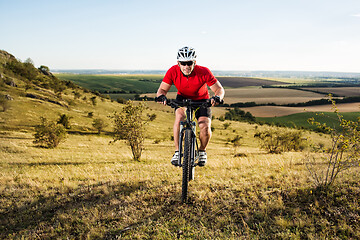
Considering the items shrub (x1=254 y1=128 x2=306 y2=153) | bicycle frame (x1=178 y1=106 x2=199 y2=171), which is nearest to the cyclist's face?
bicycle frame (x1=178 y1=106 x2=199 y2=171)

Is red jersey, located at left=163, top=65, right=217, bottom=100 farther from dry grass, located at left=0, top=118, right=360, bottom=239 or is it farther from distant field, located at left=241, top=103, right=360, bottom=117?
distant field, located at left=241, top=103, right=360, bottom=117

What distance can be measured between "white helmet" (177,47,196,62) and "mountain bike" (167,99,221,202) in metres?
1.15

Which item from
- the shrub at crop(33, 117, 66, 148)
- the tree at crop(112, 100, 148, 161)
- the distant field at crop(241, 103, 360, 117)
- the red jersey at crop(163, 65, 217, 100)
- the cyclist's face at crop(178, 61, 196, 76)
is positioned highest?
the cyclist's face at crop(178, 61, 196, 76)

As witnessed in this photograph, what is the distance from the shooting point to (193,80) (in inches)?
270

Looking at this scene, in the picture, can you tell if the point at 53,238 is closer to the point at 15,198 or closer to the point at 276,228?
the point at 15,198

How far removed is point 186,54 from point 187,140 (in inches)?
94.7

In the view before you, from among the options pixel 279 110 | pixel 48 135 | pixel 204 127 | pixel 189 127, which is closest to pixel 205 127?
pixel 204 127

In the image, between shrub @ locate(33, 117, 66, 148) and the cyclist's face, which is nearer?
the cyclist's face

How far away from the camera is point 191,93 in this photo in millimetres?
7074

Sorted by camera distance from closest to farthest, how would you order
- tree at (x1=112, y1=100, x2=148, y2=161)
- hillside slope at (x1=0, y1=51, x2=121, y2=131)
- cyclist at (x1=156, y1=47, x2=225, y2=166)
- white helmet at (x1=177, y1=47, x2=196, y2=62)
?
1. white helmet at (x1=177, y1=47, x2=196, y2=62)
2. cyclist at (x1=156, y1=47, x2=225, y2=166)
3. tree at (x1=112, y1=100, x2=148, y2=161)
4. hillside slope at (x1=0, y1=51, x2=121, y2=131)

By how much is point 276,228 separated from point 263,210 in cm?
61

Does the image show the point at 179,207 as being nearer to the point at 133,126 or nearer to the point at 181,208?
the point at 181,208

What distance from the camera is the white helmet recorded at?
20.7 feet

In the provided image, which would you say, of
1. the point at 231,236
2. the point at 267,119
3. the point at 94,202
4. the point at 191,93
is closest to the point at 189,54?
the point at 191,93
